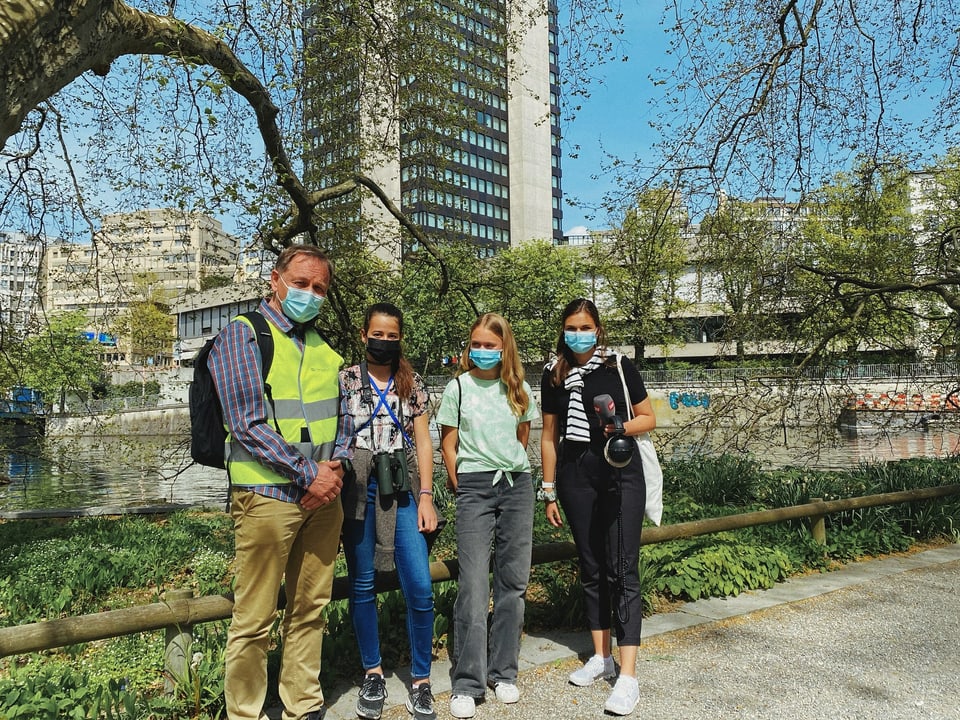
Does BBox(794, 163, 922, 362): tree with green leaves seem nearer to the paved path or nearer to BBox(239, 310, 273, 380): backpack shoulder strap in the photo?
the paved path

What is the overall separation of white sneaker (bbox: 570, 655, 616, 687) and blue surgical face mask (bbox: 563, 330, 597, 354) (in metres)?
1.71

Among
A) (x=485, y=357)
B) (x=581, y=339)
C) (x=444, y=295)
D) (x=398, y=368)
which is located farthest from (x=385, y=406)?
(x=444, y=295)

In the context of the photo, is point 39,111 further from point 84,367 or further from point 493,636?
point 493,636

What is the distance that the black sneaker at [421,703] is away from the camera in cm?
348

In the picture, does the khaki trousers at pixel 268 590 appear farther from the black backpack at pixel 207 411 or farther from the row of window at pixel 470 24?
the row of window at pixel 470 24

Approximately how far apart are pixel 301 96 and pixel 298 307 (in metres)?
6.46

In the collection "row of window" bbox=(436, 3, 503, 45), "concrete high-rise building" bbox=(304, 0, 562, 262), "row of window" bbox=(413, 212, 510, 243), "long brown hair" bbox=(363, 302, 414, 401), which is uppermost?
"row of window" bbox=(436, 3, 503, 45)

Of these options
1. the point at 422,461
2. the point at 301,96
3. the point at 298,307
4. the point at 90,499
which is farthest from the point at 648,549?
the point at 90,499

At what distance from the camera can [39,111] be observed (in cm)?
831

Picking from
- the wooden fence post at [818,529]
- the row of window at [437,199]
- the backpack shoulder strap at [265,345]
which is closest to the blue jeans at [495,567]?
the backpack shoulder strap at [265,345]

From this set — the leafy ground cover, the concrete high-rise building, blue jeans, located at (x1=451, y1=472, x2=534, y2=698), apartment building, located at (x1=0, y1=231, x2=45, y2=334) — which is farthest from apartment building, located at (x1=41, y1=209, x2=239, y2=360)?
blue jeans, located at (x1=451, y1=472, x2=534, y2=698)

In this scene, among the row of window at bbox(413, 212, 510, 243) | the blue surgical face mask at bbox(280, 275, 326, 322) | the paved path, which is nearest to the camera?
the blue surgical face mask at bbox(280, 275, 326, 322)

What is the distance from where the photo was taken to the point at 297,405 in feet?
10.5

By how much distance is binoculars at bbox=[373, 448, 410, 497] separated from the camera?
11.6 feet
